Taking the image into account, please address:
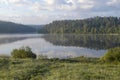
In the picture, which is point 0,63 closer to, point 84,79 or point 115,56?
point 84,79

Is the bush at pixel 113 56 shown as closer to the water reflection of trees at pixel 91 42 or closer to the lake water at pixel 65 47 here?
the lake water at pixel 65 47

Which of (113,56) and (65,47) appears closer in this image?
(113,56)

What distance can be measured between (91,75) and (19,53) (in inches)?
1210

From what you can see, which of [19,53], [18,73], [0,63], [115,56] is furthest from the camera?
[19,53]

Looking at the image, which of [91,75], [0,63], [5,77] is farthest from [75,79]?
[0,63]

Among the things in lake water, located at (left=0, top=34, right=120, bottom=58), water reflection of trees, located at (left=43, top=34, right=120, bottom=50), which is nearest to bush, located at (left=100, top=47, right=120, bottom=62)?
lake water, located at (left=0, top=34, right=120, bottom=58)

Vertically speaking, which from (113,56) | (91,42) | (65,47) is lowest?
(65,47)

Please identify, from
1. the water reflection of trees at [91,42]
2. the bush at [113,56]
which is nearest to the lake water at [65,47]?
the water reflection of trees at [91,42]

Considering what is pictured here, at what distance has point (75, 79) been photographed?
648 inches

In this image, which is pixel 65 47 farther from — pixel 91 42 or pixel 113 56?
pixel 113 56

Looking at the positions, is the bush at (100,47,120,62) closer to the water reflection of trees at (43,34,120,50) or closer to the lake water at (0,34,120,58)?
the lake water at (0,34,120,58)

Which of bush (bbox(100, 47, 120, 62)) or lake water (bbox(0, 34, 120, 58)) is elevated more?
bush (bbox(100, 47, 120, 62))

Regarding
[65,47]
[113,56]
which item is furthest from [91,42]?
[113,56]

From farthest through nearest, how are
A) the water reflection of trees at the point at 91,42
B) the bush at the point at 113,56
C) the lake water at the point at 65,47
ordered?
1. the water reflection of trees at the point at 91,42
2. the lake water at the point at 65,47
3. the bush at the point at 113,56
